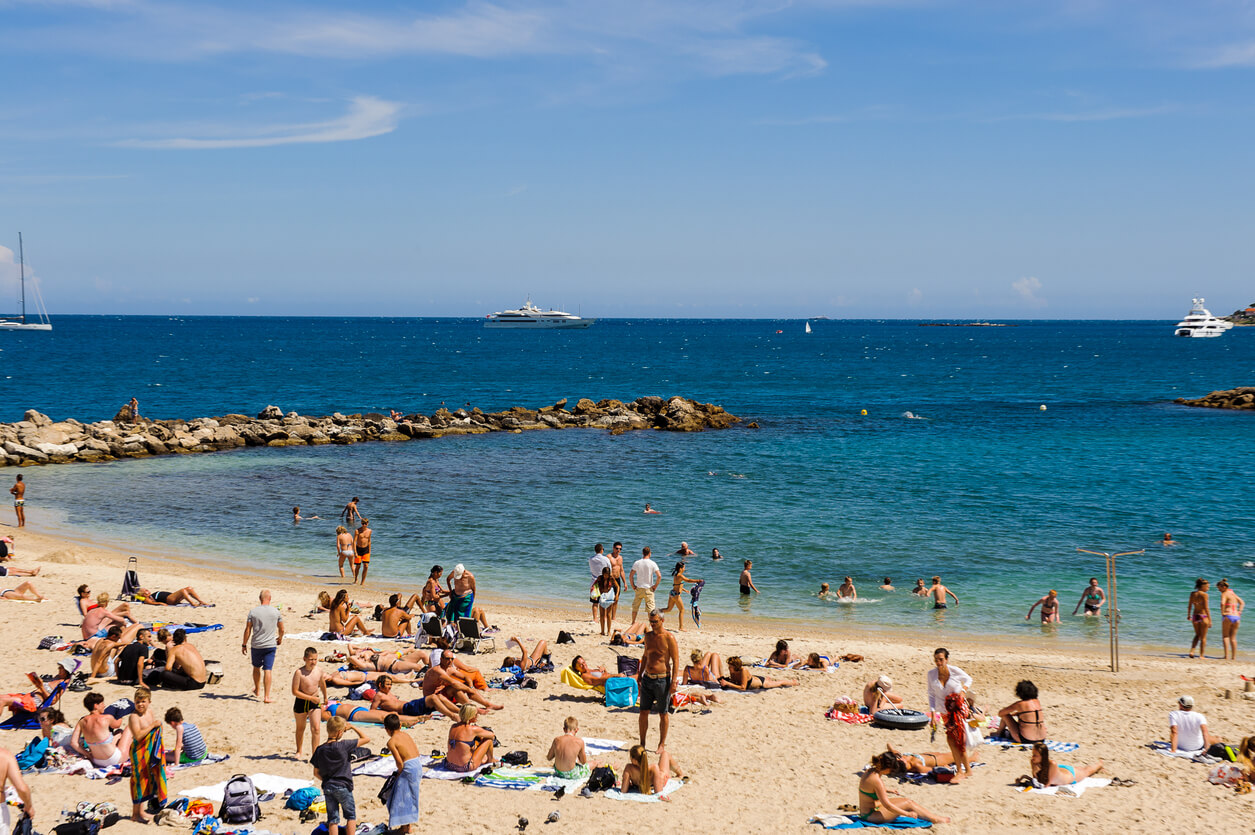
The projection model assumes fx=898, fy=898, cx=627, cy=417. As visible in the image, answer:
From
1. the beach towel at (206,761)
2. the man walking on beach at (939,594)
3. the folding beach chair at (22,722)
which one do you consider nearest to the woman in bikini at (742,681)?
the beach towel at (206,761)

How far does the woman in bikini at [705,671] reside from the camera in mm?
14758

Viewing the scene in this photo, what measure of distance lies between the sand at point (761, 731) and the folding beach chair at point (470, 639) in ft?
0.92

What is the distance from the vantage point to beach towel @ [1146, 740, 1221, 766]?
1178 cm

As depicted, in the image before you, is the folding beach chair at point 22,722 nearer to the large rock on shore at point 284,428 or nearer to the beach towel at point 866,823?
the beach towel at point 866,823

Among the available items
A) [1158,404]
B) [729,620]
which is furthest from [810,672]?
[1158,404]

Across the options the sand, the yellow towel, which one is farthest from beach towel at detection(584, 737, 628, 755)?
the yellow towel

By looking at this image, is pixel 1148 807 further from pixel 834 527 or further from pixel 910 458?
pixel 910 458

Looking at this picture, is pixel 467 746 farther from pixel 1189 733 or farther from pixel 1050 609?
pixel 1050 609

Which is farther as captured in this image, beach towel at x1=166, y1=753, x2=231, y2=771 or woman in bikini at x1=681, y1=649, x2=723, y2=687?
woman in bikini at x1=681, y1=649, x2=723, y2=687

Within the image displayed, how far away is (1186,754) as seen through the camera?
12.0 m

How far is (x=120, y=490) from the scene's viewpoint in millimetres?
33469

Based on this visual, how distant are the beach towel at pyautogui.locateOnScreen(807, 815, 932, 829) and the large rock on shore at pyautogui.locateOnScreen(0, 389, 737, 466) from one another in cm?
3925

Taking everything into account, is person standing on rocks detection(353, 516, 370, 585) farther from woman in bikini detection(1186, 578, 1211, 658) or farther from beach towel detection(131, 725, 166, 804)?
woman in bikini detection(1186, 578, 1211, 658)

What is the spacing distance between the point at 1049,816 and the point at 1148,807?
132 centimetres
